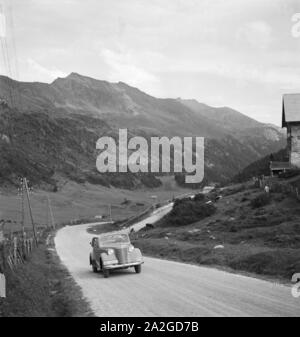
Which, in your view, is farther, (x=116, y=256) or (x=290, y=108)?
(x=290, y=108)

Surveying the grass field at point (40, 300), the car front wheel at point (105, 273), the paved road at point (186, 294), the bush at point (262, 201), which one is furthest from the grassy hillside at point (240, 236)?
the grass field at point (40, 300)

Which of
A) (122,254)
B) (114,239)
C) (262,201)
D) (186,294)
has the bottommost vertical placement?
(186,294)

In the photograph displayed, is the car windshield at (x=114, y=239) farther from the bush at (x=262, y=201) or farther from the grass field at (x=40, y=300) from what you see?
the bush at (x=262, y=201)

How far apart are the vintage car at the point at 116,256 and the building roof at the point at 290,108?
40.5 metres

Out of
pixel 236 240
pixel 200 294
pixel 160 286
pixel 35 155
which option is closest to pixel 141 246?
pixel 236 240

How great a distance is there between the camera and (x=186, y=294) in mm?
17219

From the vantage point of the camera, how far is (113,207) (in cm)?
15500

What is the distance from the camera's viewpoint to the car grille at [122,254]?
80.0ft

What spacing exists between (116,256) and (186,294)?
7.96m

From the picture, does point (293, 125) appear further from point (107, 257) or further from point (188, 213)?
point (107, 257)

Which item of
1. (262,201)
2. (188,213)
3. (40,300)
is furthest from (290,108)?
(40,300)

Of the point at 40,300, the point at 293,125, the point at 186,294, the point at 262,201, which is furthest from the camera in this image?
the point at 293,125

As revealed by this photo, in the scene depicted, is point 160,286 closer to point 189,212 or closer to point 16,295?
point 16,295

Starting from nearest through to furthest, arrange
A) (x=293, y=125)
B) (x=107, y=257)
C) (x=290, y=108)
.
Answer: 1. (x=107, y=257)
2. (x=293, y=125)
3. (x=290, y=108)
